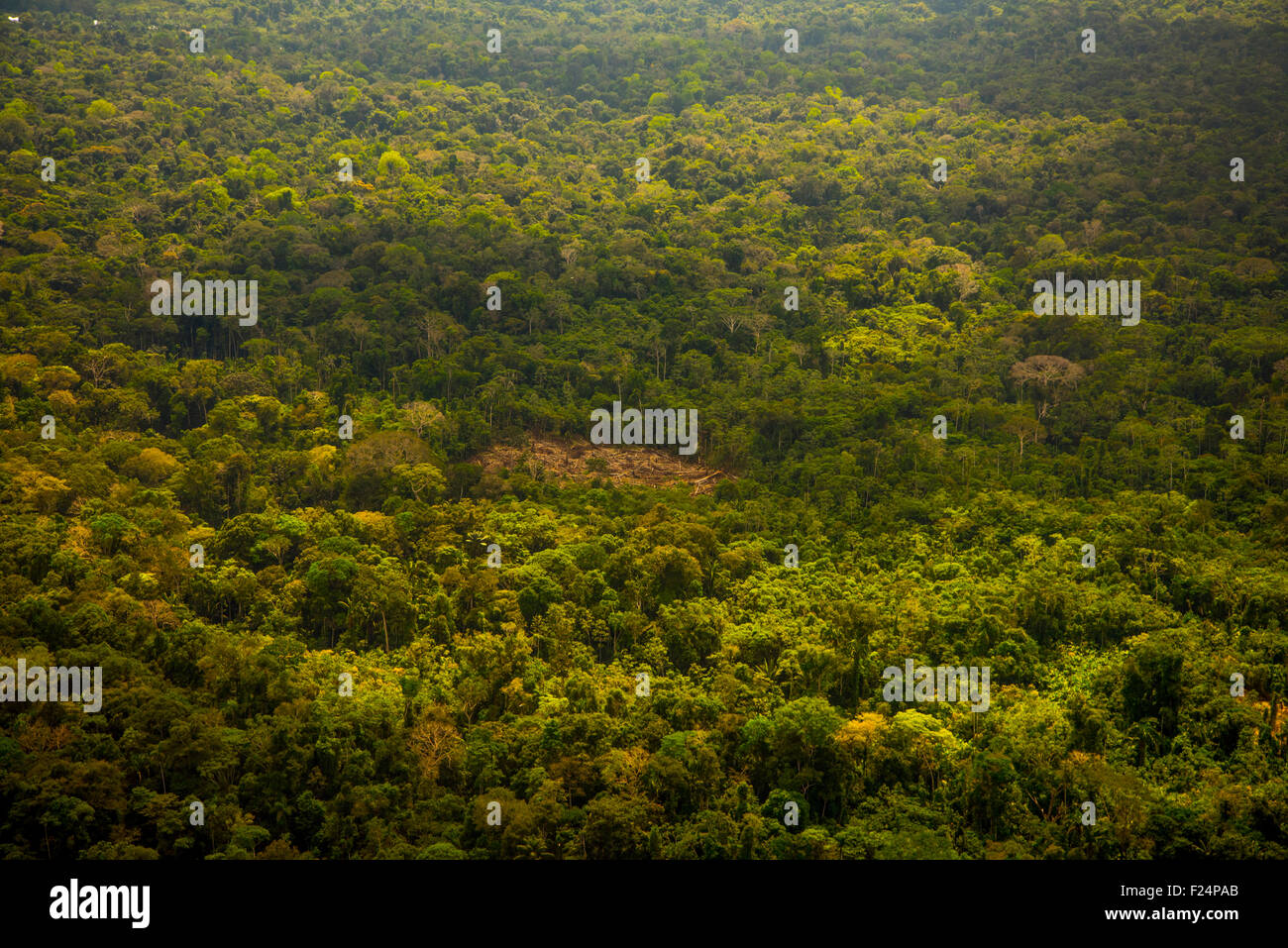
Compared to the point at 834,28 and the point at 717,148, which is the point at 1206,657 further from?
the point at 834,28

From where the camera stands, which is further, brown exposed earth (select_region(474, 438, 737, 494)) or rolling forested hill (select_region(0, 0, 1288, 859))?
brown exposed earth (select_region(474, 438, 737, 494))

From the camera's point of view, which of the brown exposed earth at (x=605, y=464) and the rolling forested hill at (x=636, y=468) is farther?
the brown exposed earth at (x=605, y=464)

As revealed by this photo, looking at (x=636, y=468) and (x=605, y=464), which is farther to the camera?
(x=636, y=468)

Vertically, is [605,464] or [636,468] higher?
[605,464]
